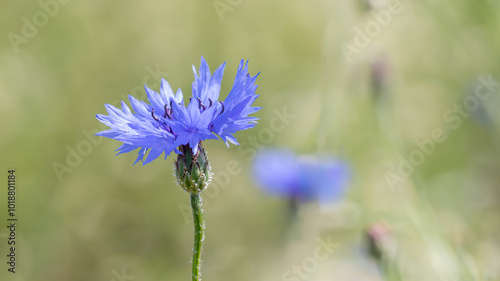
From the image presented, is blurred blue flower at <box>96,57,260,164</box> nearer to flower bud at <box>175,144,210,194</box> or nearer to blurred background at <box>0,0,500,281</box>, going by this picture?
flower bud at <box>175,144,210,194</box>

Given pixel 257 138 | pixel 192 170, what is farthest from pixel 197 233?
pixel 257 138

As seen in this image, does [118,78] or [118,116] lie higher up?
[118,78]

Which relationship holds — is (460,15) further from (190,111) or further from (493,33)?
(190,111)

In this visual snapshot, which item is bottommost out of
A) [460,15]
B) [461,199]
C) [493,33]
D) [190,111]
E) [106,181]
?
[190,111]

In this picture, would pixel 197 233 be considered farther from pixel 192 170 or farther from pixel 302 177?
pixel 302 177

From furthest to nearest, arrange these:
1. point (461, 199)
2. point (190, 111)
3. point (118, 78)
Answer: point (118, 78), point (461, 199), point (190, 111)

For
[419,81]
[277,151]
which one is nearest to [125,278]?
[277,151]

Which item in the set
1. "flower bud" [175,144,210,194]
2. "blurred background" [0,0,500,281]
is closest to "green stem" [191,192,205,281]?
"flower bud" [175,144,210,194]
